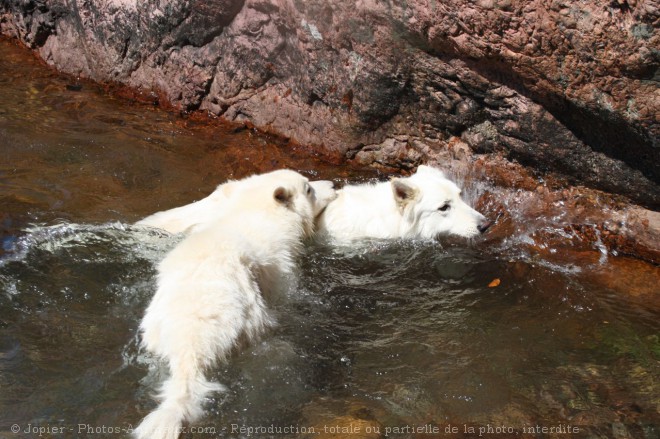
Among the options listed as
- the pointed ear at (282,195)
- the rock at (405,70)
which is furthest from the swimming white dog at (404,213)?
the rock at (405,70)

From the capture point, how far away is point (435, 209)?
6.19 m

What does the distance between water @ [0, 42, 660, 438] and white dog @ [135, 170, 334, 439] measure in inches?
7.6

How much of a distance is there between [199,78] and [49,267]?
3939mm

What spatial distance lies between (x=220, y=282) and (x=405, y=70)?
11.5 feet

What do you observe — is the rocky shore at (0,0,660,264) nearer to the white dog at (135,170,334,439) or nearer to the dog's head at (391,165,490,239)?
the dog's head at (391,165,490,239)

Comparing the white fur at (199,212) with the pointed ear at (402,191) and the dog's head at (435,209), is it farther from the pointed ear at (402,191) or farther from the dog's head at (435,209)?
the dog's head at (435,209)

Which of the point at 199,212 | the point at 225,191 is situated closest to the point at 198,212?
the point at 199,212

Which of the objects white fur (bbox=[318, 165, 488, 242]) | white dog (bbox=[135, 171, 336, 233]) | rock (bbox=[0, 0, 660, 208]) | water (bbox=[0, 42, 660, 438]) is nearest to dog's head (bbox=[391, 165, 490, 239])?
white fur (bbox=[318, 165, 488, 242])

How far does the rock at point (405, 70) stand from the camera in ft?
17.5

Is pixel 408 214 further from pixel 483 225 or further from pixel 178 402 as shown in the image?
pixel 178 402

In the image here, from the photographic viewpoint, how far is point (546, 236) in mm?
6172

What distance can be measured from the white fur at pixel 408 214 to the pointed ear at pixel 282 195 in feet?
2.14

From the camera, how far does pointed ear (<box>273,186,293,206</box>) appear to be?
215 inches

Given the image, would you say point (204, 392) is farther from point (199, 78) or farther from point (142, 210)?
→ point (199, 78)
